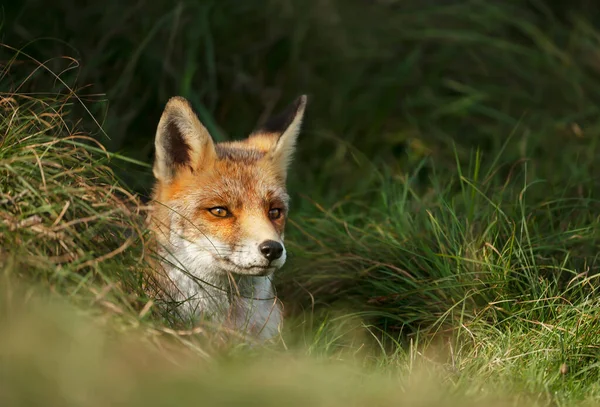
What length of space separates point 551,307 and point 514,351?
0.38 metres

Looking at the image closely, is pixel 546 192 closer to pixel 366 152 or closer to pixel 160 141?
pixel 366 152

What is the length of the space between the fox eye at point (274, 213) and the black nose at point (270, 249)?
0.49 meters

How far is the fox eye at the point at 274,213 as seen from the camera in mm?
4840

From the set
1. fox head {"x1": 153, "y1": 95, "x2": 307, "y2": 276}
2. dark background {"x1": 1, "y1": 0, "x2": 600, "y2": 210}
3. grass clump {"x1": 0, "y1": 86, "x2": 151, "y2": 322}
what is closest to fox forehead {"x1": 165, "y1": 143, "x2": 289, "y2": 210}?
fox head {"x1": 153, "y1": 95, "x2": 307, "y2": 276}

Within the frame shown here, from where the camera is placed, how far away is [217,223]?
459cm

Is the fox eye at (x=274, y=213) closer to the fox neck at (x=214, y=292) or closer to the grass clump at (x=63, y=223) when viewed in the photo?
the fox neck at (x=214, y=292)

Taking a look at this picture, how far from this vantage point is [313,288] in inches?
218

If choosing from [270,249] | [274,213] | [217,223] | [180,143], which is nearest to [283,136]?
[274,213]

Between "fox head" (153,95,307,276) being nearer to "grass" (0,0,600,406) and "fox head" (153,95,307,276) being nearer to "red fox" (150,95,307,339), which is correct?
"red fox" (150,95,307,339)

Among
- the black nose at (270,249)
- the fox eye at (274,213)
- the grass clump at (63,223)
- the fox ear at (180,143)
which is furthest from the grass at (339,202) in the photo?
the fox eye at (274,213)

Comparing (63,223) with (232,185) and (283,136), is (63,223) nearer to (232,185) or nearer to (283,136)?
(232,185)

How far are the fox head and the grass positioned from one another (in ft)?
0.72

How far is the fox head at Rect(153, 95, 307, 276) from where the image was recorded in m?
4.45

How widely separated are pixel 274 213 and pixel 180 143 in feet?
2.05
